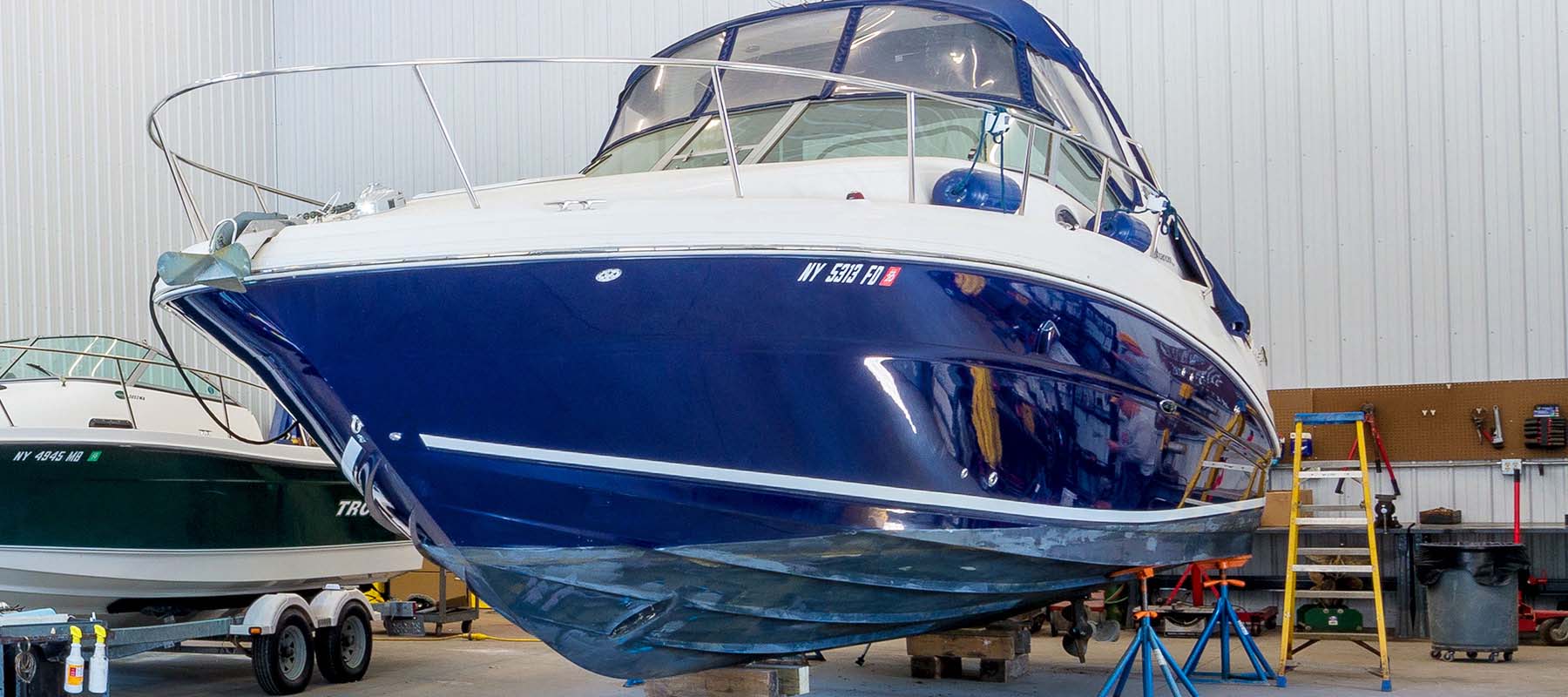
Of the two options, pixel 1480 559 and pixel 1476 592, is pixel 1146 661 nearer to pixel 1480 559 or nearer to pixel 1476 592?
pixel 1480 559

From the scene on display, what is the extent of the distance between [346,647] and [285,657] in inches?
18.7

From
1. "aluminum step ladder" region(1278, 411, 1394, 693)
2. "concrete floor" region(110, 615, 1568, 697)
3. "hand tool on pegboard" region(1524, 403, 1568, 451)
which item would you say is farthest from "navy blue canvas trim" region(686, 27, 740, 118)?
"hand tool on pegboard" region(1524, 403, 1568, 451)

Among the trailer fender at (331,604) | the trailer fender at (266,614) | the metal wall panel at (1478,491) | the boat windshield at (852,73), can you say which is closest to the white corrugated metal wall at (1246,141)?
the metal wall panel at (1478,491)

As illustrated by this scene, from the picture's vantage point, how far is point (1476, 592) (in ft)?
23.1

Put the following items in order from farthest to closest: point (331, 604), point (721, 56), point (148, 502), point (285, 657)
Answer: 1. point (331, 604)
2. point (285, 657)
3. point (148, 502)
4. point (721, 56)

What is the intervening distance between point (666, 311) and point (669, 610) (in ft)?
3.25

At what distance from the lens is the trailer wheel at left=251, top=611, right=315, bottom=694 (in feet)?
21.1

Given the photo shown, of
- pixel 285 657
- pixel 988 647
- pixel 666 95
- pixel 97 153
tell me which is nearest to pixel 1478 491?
pixel 988 647

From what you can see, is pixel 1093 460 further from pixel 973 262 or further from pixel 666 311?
pixel 666 311

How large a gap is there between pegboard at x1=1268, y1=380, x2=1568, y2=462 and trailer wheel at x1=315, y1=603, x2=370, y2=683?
6133 millimetres

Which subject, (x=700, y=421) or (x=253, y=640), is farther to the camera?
(x=253, y=640)

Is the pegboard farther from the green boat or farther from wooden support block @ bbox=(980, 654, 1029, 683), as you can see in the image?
the green boat

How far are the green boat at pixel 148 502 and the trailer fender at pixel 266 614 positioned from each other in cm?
35

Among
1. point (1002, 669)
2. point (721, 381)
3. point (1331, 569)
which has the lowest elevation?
point (1002, 669)
